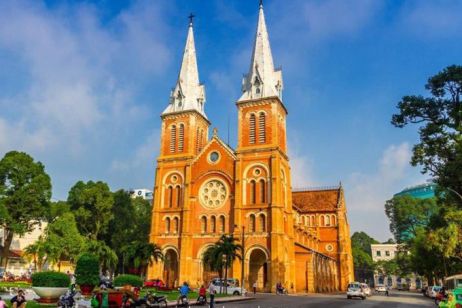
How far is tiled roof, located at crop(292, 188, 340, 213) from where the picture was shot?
249ft

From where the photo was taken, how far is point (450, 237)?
2869cm

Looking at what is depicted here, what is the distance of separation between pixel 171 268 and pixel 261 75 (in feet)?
91.7

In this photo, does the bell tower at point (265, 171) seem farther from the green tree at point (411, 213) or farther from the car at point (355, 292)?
the green tree at point (411, 213)

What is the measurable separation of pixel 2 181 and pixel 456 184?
46.4 m

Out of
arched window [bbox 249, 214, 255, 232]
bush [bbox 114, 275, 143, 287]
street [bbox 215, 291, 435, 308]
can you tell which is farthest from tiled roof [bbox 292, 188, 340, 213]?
bush [bbox 114, 275, 143, 287]

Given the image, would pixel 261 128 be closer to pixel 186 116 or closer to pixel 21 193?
pixel 186 116

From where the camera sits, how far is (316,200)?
255ft

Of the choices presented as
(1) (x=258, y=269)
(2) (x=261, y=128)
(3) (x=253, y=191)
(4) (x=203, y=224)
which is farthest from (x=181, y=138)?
(1) (x=258, y=269)

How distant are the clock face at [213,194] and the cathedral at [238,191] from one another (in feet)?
0.42

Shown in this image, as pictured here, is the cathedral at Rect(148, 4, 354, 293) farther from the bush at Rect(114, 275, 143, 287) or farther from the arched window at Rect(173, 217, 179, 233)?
the bush at Rect(114, 275, 143, 287)

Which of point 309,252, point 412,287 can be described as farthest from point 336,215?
point 412,287

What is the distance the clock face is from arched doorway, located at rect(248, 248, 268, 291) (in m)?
7.72

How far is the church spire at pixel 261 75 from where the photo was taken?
56625mm

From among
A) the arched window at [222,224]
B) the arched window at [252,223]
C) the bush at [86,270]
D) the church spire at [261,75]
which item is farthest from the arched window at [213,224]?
the bush at [86,270]
